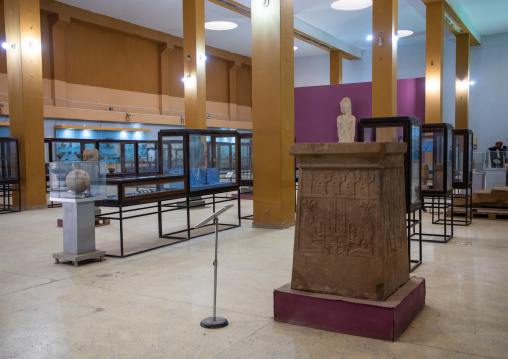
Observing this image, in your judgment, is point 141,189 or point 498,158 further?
point 498,158

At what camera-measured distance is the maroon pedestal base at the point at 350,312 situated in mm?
3842

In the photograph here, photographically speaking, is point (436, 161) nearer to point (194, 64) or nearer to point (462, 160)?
point (462, 160)

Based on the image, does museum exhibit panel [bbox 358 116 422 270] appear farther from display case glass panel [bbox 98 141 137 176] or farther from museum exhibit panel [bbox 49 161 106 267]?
display case glass panel [bbox 98 141 137 176]

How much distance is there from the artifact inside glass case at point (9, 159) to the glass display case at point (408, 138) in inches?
405

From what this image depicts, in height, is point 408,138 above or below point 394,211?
above

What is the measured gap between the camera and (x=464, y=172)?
32.9 feet

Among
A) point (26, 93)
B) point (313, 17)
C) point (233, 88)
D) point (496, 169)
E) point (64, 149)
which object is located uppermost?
point (313, 17)

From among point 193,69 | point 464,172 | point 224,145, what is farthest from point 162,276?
point 193,69

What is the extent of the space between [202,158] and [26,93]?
23.0 ft

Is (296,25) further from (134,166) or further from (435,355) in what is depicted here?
(435,355)

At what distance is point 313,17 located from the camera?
69.9 feet

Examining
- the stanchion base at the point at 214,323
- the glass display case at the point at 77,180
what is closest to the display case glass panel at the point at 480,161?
the glass display case at the point at 77,180

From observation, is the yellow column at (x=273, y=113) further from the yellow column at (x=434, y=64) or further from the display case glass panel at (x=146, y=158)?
the yellow column at (x=434, y=64)

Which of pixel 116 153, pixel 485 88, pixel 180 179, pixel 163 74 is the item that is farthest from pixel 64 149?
pixel 485 88
